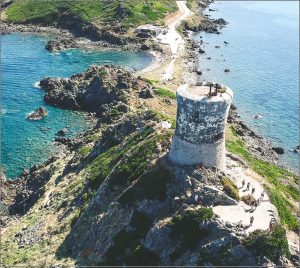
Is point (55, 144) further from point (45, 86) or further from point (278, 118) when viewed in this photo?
point (278, 118)

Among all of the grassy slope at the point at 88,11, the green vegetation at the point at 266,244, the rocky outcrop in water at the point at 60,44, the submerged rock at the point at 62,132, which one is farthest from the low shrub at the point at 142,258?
the grassy slope at the point at 88,11

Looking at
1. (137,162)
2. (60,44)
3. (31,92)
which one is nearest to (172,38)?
(60,44)

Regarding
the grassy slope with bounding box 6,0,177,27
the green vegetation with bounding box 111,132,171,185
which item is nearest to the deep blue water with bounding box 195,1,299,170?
the grassy slope with bounding box 6,0,177,27

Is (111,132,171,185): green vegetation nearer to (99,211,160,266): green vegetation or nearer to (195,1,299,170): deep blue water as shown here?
(99,211,160,266): green vegetation

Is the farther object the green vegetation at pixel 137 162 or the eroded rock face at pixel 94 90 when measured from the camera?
the eroded rock face at pixel 94 90

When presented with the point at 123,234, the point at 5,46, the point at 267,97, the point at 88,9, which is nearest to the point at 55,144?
the point at 123,234

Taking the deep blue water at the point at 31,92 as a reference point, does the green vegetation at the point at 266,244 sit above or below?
above

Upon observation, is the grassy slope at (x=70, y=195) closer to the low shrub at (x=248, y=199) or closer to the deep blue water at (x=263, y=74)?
the low shrub at (x=248, y=199)
